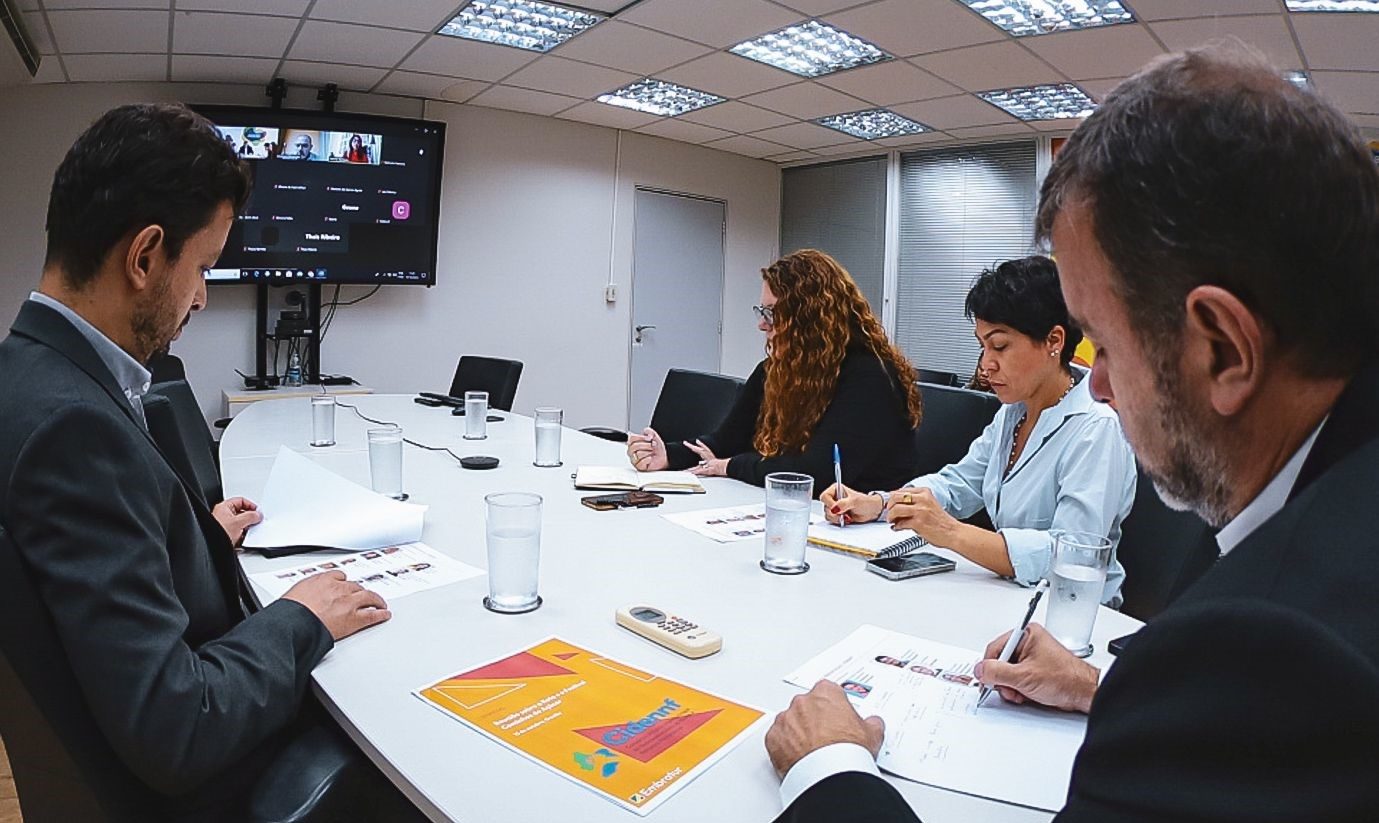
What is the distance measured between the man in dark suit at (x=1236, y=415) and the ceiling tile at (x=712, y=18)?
11.5ft

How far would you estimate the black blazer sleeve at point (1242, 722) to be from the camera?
44 centimetres

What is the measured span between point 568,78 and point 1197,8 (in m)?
3.23

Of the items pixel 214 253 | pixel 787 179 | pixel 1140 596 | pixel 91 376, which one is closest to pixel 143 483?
pixel 91 376

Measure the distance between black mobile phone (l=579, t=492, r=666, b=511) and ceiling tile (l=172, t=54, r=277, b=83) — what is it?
12.8 feet

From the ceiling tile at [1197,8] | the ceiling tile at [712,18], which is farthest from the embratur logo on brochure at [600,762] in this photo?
the ceiling tile at [1197,8]

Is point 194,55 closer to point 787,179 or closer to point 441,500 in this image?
point 441,500

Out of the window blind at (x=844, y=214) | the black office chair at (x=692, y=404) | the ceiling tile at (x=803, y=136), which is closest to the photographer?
the black office chair at (x=692, y=404)

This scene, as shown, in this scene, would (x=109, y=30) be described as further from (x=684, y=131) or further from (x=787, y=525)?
(x=787, y=525)

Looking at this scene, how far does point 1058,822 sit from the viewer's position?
54 cm

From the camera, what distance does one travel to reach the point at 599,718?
919mm

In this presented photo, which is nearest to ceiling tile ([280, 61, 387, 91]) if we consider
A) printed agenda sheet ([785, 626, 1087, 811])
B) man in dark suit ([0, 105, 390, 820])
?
man in dark suit ([0, 105, 390, 820])

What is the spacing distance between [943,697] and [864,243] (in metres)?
6.44

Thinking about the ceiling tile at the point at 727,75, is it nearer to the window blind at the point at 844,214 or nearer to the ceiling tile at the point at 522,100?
the ceiling tile at the point at 522,100

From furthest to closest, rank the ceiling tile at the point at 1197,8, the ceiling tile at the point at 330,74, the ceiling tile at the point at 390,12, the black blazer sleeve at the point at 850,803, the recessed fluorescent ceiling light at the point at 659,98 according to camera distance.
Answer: the recessed fluorescent ceiling light at the point at 659,98, the ceiling tile at the point at 330,74, the ceiling tile at the point at 390,12, the ceiling tile at the point at 1197,8, the black blazer sleeve at the point at 850,803
